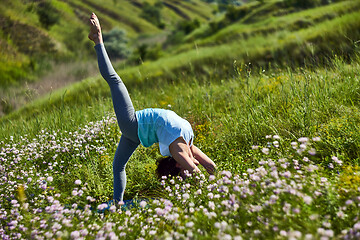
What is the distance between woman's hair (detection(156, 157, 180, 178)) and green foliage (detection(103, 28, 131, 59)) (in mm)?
17291

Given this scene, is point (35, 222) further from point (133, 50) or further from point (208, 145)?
point (133, 50)

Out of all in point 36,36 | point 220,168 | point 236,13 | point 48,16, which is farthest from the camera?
point 236,13

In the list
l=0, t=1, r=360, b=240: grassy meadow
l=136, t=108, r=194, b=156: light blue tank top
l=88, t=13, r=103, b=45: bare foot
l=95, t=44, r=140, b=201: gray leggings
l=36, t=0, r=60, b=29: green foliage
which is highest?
l=36, t=0, r=60, b=29: green foliage

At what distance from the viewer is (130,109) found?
3186 mm

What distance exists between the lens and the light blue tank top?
3.12 meters

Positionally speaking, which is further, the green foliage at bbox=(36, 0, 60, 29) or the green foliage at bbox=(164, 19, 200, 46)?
the green foliage at bbox=(164, 19, 200, 46)

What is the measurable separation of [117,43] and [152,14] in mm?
16381

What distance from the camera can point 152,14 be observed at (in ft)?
117

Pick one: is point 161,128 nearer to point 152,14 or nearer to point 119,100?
point 119,100

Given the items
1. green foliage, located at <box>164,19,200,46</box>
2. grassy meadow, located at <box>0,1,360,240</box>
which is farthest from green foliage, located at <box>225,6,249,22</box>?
grassy meadow, located at <box>0,1,360,240</box>

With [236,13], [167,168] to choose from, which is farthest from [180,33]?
[167,168]

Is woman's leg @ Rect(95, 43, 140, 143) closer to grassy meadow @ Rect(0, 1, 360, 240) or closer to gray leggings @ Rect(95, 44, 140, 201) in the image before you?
gray leggings @ Rect(95, 44, 140, 201)

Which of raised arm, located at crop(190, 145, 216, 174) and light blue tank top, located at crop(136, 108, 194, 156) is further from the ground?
light blue tank top, located at crop(136, 108, 194, 156)

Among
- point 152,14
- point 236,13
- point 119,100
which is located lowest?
point 119,100
